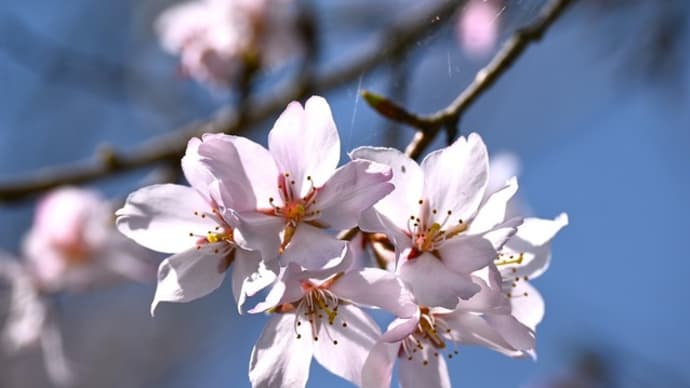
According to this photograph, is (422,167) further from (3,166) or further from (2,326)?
(3,166)

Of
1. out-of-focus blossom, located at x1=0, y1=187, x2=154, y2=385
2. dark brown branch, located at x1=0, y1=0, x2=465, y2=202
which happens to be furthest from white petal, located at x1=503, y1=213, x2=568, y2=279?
out-of-focus blossom, located at x1=0, y1=187, x2=154, y2=385

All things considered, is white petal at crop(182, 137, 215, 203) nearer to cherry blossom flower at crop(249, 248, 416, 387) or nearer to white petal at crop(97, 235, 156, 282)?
cherry blossom flower at crop(249, 248, 416, 387)

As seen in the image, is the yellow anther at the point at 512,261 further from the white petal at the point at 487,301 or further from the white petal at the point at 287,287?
the white petal at the point at 287,287

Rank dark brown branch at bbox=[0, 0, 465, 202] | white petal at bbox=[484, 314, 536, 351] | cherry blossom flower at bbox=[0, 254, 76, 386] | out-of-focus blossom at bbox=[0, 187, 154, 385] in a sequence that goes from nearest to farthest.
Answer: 1. white petal at bbox=[484, 314, 536, 351]
2. dark brown branch at bbox=[0, 0, 465, 202]
3. cherry blossom flower at bbox=[0, 254, 76, 386]
4. out-of-focus blossom at bbox=[0, 187, 154, 385]

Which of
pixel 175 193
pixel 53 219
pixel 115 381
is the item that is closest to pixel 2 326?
pixel 53 219

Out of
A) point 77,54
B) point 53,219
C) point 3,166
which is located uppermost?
Answer: point 77,54

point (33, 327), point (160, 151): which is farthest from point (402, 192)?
point (33, 327)

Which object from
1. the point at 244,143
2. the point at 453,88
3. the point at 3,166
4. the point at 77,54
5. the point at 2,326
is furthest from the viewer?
the point at 3,166
